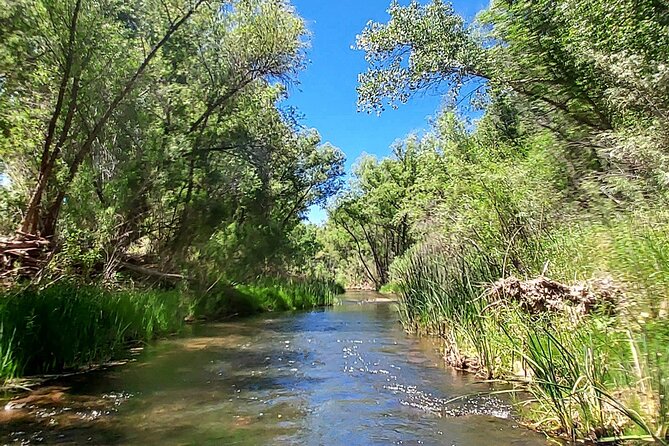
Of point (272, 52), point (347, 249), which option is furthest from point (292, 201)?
point (347, 249)

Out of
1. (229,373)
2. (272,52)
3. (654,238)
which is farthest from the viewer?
(272,52)

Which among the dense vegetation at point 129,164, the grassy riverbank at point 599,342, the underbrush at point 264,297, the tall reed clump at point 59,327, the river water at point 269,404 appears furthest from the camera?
the underbrush at point 264,297

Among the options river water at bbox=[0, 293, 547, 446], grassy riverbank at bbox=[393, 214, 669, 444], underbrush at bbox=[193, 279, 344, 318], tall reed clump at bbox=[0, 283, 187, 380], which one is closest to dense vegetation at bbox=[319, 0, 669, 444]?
grassy riverbank at bbox=[393, 214, 669, 444]

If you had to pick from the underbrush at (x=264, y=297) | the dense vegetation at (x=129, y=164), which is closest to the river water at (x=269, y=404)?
the dense vegetation at (x=129, y=164)

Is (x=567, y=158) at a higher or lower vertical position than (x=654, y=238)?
higher

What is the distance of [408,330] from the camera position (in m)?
12.6

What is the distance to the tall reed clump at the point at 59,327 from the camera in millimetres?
6238

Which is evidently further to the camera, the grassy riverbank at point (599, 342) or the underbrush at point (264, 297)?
the underbrush at point (264, 297)

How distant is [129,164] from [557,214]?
29.9 feet

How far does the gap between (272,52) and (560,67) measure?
768cm

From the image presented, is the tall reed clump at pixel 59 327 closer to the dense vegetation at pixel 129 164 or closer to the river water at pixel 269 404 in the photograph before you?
the dense vegetation at pixel 129 164

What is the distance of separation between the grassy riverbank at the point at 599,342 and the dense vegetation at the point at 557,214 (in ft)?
0.06

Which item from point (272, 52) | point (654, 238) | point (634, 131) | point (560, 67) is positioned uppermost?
point (272, 52)

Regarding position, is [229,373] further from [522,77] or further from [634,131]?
[522,77]
